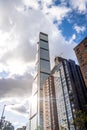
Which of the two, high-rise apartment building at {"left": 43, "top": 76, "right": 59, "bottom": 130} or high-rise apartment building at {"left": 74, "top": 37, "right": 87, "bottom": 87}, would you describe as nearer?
high-rise apartment building at {"left": 74, "top": 37, "right": 87, "bottom": 87}

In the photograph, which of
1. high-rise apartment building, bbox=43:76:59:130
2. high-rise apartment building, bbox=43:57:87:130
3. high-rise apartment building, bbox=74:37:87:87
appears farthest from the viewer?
high-rise apartment building, bbox=43:76:59:130

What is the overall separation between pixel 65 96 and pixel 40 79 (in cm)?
4637

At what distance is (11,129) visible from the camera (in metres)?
108

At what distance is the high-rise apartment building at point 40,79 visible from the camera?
327 ft

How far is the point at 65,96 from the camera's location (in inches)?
2751

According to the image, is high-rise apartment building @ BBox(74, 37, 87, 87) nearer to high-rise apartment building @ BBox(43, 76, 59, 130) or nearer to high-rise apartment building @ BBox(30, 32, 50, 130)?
high-rise apartment building @ BBox(43, 76, 59, 130)

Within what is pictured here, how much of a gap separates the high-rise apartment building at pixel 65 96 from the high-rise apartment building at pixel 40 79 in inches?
648

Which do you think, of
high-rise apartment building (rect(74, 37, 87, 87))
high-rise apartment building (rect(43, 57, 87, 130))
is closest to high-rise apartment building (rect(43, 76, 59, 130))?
high-rise apartment building (rect(43, 57, 87, 130))

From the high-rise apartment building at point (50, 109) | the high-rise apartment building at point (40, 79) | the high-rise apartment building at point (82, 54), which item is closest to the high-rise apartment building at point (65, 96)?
the high-rise apartment building at point (50, 109)

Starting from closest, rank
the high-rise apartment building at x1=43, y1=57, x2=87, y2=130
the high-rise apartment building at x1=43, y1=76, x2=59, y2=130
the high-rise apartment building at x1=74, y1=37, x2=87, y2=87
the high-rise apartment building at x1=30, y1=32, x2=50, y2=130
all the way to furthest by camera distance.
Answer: the high-rise apartment building at x1=74, y1=37, x2=87, y2=87, the high-rise apartment building at x1=43, y1=57, x2=87, y2=130, the high-rise apartment building at x1=43, y1=76, x2=59, y2=130, the high-rise apartment building at x1=30, y1=32, x2=50, y2=130

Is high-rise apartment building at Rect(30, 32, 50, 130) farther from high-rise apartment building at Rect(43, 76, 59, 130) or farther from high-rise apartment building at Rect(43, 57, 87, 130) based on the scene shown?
high-rise apartment building at Rect(43, 57, 87, 130)

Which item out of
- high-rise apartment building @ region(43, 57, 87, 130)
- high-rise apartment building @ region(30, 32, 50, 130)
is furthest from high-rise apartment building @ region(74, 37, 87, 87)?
high-rise apartment building @ region(30, 32, 50, 130)

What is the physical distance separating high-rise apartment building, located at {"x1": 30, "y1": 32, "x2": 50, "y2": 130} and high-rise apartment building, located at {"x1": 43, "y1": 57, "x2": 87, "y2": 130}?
648 inches

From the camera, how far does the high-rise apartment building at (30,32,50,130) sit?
99562mm
